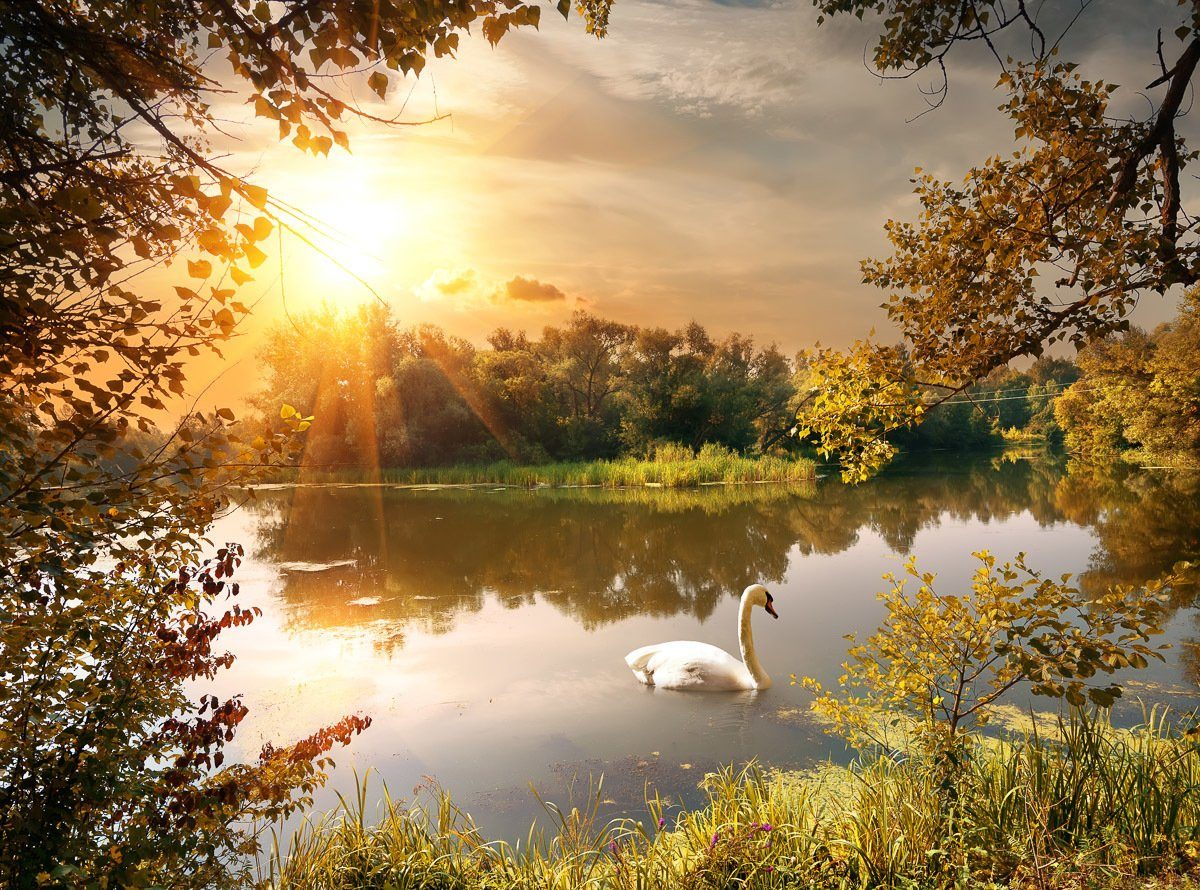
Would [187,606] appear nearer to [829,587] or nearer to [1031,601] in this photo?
[1031,601]

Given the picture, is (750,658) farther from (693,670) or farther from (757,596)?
(757,596)

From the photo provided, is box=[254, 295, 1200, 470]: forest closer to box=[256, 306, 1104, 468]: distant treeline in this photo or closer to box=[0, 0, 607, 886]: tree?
box=[256, 306, 1104, 468]: distant treeline

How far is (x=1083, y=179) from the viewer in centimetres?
330

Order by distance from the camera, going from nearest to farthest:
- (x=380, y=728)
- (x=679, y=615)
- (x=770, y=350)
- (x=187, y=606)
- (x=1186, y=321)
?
1. (x=187, y=606)
2. (x=380, y=728)
3. (x=679, y=615)
4. (x=1186, y=321)
5. (x=770, y=350)

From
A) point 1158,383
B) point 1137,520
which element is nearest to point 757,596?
point 1137,520

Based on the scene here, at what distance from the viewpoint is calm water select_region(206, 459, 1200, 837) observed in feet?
15.6

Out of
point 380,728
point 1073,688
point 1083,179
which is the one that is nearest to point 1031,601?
point 1073,688

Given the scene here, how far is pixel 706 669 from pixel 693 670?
11cm

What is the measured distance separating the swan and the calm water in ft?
0.42

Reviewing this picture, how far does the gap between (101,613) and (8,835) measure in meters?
0.65

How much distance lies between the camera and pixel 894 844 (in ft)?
8.88

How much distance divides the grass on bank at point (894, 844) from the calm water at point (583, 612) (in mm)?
874

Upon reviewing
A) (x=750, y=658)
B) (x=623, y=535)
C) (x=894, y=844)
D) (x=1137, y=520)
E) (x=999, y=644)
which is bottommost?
(x=750, y=658)

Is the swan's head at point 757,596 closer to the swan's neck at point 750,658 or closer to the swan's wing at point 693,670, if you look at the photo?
the swan's neck at point 750,658
